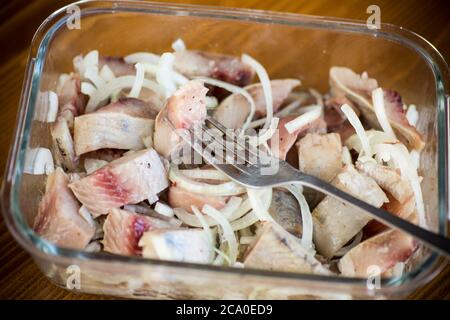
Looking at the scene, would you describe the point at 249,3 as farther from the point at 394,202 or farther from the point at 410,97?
the point at 394,202

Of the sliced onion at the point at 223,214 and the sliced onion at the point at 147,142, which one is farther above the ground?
the sliced onion at the point at 147,142

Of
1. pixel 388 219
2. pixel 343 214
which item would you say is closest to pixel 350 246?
pixel 343 214

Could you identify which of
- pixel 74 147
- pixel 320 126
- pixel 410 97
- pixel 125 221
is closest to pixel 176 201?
pixel 125 221

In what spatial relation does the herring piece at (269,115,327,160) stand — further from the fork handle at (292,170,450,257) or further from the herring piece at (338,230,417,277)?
the herring piece at (338,230,417,277)

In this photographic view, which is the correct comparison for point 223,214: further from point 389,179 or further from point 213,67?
point 213,67

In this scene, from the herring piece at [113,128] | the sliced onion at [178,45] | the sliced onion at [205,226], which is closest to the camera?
the sliced onion at [205,226]

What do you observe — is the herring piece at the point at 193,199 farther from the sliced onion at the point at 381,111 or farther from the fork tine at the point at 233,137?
the sliced onion at the point at 381,111

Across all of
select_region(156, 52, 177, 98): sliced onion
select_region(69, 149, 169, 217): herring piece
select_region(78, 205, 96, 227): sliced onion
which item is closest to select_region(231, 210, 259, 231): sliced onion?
select_region(69, 149, 169, 217): herring piece

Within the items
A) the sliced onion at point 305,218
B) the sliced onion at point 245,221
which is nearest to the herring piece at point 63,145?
the sliced onion at point 245,221
